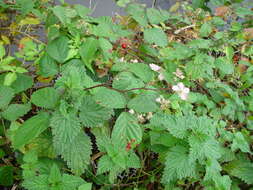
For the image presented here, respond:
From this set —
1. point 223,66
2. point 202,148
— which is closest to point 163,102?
point 202,148

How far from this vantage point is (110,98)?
0.90 meters

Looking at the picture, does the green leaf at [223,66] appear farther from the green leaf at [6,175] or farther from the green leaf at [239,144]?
the green leaf at [6,175]

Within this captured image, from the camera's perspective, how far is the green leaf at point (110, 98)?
894 mm

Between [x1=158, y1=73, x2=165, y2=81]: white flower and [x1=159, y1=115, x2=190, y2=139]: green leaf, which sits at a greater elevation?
[x1=159, y1=115, x2=190, y2=139]: green leaf

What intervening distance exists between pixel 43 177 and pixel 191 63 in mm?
857

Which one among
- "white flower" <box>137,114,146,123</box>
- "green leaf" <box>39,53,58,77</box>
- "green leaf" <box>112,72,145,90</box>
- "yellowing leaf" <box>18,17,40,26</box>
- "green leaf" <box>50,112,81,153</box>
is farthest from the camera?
"yellowing leaf" <box>18,17,40,26</box>

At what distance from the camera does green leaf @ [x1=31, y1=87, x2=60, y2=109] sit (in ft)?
2.97

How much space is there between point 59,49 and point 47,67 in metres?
0.10

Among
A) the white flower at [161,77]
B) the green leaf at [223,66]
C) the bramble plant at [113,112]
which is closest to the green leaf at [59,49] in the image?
the bramble plant at [113,112]

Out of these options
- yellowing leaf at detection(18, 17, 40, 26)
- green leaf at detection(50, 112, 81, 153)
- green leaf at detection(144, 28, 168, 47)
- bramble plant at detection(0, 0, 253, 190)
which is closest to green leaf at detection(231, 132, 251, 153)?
bramble plant at detection(0, 0, 253, 190)

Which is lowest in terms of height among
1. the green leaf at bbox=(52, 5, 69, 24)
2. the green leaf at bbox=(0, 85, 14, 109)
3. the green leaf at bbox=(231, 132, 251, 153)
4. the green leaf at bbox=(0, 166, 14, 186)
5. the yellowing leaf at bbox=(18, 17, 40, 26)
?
the green leaf at bbox=(0, 166, 14, 186)

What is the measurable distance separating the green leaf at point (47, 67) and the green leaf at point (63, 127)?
0.27 m

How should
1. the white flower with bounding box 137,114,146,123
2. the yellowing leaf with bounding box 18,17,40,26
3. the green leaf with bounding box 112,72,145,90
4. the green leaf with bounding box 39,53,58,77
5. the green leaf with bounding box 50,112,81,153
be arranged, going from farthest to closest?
the yellowing leaf with bounding box 18,17,40,26 → the white flower with bounding box 137,114,146,123 → the green leaf with bounding box 39,53,58,77 → the green leaf with bounding box 112,72,145,90 → the green leaf with bounding box 50,112,81,153

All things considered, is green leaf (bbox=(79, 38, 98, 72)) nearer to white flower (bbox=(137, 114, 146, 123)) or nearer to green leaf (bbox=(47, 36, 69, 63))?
green leaf (bbox=(47, 36, 69, 63))
